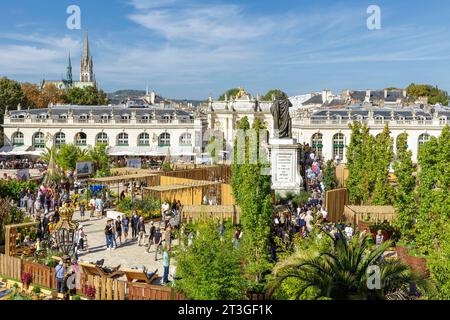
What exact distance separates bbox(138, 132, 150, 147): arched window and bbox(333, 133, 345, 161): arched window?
21.8m

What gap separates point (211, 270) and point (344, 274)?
10.1 ft

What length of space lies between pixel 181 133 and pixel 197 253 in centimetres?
4806

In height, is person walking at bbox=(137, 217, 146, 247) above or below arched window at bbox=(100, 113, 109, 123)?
below

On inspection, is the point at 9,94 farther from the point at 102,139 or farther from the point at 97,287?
the point at 97,287

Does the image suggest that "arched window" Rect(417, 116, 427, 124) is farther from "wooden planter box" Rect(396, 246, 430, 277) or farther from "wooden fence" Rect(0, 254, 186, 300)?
"wooden fence" Rect(0, 254, 186, 300)

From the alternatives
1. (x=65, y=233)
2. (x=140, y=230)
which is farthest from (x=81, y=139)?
(x=65, y=233)

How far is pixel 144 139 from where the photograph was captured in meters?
59.8

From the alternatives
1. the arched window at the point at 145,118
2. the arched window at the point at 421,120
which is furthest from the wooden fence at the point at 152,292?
the arched window at the point at 421,120

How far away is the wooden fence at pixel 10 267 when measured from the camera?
15805 mm

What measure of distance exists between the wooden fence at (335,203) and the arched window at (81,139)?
127 feet

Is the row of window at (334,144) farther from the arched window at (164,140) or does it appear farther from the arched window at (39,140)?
the arched window at (39,140)

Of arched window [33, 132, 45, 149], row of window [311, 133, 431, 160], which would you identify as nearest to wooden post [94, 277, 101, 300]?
row of window [311, 133, 431, 160]

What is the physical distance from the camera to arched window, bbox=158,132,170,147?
59.7 m
